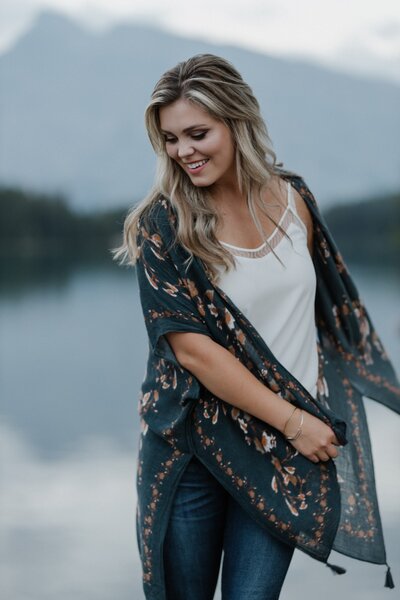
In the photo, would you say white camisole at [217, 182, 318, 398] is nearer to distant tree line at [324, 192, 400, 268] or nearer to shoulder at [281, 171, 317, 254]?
shoulder at [281, 171, 317, 254]

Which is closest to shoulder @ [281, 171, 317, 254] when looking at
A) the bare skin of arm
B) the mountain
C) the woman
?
the woman

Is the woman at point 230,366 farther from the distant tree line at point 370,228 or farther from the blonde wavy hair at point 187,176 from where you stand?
the distant tree line at point 370,228

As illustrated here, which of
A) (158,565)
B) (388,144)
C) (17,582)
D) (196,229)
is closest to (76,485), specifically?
(17,582)

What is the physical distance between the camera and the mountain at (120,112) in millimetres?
30672

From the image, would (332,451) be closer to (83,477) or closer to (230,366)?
(230,366)

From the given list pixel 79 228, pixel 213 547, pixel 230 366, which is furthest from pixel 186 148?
pixel 79 228

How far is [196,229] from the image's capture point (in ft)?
A: 3.80

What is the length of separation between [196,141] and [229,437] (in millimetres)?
384

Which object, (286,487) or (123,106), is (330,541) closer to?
(286,487)

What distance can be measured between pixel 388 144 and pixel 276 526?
35.2 m

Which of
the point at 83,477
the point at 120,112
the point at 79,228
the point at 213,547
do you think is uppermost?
the point at 120,112

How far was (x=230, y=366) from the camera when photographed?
113cm

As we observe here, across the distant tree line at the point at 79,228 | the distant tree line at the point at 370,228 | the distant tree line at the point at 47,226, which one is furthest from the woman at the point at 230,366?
the distant tree line at the point at 47,226

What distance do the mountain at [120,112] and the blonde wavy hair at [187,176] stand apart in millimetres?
22951
